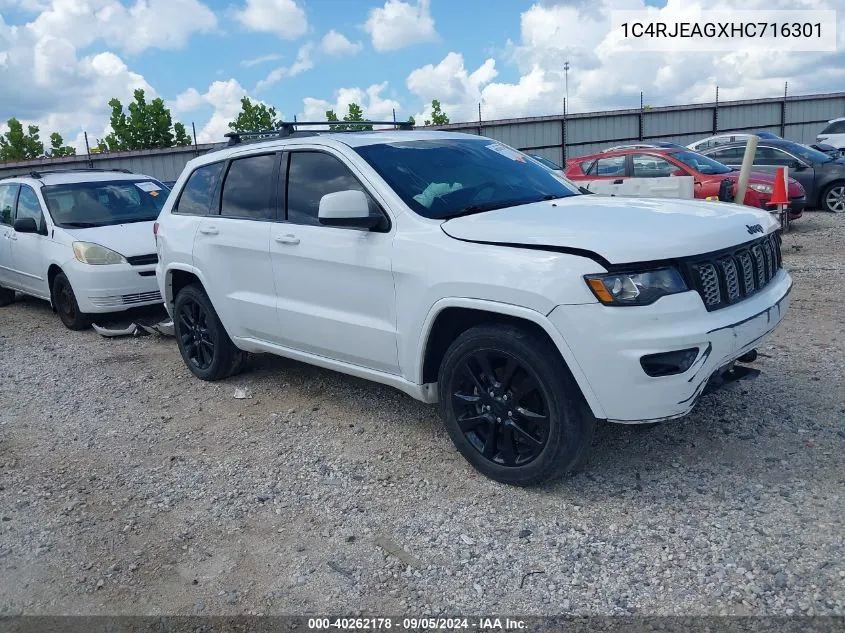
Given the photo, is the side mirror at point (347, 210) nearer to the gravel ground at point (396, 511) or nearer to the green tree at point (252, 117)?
the gravel ground at point (396, 511)

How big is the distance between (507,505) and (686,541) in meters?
0.84

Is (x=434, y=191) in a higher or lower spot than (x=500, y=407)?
higher

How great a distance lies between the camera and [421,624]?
2842mm

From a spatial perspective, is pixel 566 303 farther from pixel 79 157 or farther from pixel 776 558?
pixel 79 157

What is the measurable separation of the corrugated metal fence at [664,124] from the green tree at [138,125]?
1114 centimetres

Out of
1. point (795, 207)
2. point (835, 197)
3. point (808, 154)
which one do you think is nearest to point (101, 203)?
point (795, 207)

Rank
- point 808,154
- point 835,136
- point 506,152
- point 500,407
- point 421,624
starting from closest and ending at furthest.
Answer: point 421,624 < point 500,407 < point 506,152 < point 808,154 < point 835,136

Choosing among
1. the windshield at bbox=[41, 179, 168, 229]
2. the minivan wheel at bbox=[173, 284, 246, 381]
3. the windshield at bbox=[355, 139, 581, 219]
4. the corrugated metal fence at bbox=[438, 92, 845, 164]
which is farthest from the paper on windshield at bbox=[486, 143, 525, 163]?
the corrugated metal fence at bbox=[438, 92, 845, 164]

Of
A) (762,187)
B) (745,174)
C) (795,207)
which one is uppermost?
(745,174)

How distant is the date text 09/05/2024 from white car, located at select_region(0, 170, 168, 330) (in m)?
5.72

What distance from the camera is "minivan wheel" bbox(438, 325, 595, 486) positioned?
3.43 metres

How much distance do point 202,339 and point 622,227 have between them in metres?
3.61

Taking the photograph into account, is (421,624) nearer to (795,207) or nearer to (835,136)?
(795,207)

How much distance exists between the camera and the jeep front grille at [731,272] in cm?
336
